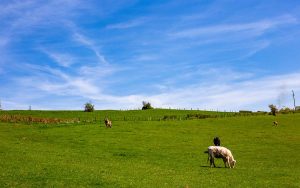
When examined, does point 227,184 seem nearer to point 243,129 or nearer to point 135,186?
point 135,186

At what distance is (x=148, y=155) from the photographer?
42.8 m

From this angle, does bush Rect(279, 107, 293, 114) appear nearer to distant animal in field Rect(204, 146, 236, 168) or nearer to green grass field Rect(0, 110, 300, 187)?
green grass field Rect(0, 110, 300, 187)

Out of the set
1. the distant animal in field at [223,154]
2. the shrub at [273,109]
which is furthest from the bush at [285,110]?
the distant animal in field at [223,154]

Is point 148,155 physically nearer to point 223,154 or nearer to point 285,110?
point 223,154

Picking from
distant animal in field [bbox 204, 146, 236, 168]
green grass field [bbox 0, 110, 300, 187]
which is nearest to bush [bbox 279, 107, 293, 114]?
green grass field [bbox 0, 110, 300, 187]

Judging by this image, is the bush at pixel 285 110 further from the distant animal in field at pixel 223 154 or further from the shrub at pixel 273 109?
the distant animal in field at pixel 223 154

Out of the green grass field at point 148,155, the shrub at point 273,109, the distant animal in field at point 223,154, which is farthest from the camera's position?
the shrub at point 273,109

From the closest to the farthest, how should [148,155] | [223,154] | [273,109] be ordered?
1. [223,154]
2. [148,155]
3. [273,109]

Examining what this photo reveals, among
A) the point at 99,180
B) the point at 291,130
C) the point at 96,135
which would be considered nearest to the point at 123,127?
the point at 96,135

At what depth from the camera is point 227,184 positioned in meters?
26.0

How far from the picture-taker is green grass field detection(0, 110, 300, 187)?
86.3 ft

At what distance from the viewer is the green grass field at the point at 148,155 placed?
1036 inches

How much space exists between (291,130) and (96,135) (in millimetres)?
34662

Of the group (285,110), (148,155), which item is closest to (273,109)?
(285,110)
